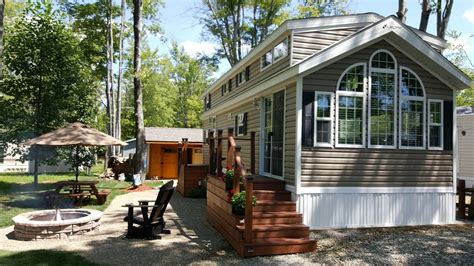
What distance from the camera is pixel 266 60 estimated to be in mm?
10953

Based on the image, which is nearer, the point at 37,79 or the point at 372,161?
the point at 372,161

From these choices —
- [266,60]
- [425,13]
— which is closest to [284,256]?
[266,60]

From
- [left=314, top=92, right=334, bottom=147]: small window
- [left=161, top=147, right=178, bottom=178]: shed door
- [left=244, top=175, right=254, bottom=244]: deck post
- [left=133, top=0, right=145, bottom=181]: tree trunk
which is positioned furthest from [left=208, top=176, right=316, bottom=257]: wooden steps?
[left=161, top=147, right=178, bottom=178]: shed door

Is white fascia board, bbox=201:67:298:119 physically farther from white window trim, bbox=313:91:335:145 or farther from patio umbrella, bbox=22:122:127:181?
patio umbrella, bbox=22:122:127:181

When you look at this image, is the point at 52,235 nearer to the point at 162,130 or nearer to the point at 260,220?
the point at 260,220

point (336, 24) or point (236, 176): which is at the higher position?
point (336, 24)

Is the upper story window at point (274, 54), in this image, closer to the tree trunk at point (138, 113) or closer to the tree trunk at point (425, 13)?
the tree trunk at point (425, 13)

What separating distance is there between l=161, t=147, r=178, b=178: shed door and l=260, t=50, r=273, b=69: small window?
14.1 metres

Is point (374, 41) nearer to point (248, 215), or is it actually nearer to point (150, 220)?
point (248, 215)

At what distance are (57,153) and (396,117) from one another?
518 inches

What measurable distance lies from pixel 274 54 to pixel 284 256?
5.79m

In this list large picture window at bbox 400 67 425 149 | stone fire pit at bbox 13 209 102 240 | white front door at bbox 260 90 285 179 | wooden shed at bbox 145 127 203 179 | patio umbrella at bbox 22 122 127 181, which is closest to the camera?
stone fire pit at bbox 13 209 102 240

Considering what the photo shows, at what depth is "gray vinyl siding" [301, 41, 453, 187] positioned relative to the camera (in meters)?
8.21

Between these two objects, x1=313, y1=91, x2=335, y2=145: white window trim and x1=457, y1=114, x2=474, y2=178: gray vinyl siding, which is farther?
x1=457, y1=114, x2=474, y2=178: gray vinyl siding
